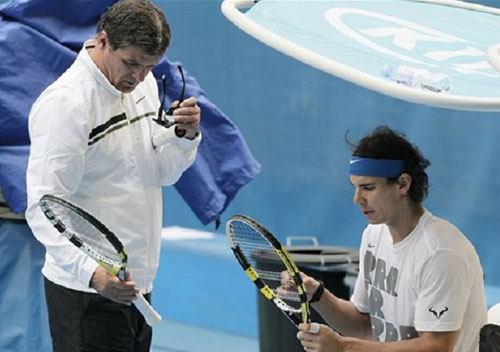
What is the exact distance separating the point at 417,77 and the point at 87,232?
3.36ft

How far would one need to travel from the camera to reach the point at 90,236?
345 cm

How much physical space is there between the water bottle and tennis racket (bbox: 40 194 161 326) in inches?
33.2

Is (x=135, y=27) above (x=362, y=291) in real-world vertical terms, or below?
above

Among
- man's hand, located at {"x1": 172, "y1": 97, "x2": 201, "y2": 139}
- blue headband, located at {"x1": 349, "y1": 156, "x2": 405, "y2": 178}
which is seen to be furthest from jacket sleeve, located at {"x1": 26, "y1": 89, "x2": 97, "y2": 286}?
blue headband, located at {"x1": 349, "y1": 156, "x2": 405, "y2": 178}

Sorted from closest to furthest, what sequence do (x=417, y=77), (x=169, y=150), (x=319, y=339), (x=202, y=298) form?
1. (x=417, y=77)
2. (x=319, y=339)
3. (x=169, y=150)
4. (x=202, y=298)

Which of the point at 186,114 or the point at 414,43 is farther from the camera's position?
the point at 186,114

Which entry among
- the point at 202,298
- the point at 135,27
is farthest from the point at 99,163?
the point at 202,298

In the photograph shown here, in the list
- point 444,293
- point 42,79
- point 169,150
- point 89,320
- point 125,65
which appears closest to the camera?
point 444,293

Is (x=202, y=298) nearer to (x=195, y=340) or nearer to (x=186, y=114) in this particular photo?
(x=195, y=340)

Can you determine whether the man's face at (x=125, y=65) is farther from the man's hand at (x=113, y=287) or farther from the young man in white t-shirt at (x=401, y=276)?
the young man in white t-shirt at (x=401, y=276)

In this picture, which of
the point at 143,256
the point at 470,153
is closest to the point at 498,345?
the point at 143,256

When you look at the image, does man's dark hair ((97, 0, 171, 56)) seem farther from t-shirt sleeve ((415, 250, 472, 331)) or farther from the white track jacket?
t-shirt sleeve ((415, 250, 472, 331))

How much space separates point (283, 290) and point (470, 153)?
3.75 metres

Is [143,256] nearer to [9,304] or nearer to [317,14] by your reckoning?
[317,14]
